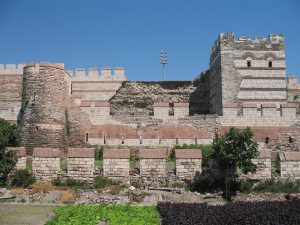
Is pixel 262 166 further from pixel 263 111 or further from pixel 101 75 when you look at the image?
pixel 101 75

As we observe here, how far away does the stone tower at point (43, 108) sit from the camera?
22.2m

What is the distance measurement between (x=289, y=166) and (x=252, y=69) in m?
11.8

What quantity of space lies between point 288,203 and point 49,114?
12.7 metres

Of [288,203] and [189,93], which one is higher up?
[189,93]

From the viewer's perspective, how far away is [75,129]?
79.4ft

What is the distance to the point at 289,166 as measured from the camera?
56.3 feet

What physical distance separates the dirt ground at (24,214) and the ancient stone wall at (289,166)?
8.32 metres

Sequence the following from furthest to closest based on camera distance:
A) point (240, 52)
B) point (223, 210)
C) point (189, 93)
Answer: point (189, 93) → point (240, 52) → point (223, 210)

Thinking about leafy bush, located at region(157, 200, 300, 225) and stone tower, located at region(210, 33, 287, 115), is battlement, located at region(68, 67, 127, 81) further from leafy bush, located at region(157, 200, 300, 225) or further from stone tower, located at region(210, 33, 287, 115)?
leafy bush, located at region(157, 200, 300, 225)

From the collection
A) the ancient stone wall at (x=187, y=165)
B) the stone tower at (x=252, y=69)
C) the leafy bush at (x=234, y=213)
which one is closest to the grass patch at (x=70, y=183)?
the ancient stone wall at (x=187, y=165)

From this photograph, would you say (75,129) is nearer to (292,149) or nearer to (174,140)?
(174,140)

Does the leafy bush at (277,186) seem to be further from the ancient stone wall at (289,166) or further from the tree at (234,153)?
the tree at (234,153)

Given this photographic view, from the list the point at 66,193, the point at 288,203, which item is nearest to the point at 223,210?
the point at 288,203

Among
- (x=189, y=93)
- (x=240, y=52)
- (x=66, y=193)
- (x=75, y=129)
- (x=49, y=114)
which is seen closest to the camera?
(x=66, y=193)
